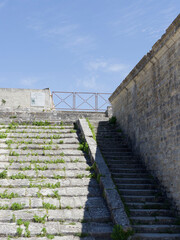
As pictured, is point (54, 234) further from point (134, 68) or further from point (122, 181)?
point (134, 68)

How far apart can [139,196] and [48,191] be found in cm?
232

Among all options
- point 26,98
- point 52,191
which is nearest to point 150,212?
point 52,191

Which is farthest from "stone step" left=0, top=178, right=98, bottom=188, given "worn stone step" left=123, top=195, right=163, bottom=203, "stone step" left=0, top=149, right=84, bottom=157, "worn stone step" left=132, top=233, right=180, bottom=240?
"worn stone step" left=132, top=233, right=180, bottom=240

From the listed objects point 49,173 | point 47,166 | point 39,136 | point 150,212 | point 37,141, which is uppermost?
point 39,136

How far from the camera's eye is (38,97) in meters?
19.8

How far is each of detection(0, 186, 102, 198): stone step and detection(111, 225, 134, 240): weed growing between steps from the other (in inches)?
68.8

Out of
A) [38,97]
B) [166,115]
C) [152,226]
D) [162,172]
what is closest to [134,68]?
[166,115]

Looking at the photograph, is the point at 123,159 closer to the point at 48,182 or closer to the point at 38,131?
the point at 48,182

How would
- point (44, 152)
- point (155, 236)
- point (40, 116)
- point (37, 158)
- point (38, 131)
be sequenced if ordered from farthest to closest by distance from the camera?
point (40, 116) → point (38, 131) → point (44, 152) → point (37, 158) → point (155, 236)

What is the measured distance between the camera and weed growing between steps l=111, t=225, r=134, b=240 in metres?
6.03

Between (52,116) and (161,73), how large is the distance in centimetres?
703

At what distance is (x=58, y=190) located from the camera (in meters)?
7.86

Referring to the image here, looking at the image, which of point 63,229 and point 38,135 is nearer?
point 63,229

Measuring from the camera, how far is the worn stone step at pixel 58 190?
7605mm
